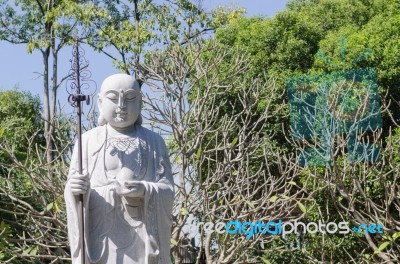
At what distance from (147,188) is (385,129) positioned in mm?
10431

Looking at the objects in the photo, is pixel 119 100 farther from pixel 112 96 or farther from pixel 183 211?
pixel 183 211

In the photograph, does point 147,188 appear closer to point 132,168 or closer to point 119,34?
point 132,168

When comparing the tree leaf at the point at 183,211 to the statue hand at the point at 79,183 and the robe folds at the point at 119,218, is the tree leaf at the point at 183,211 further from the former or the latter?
the statue hand at the point at 79,183

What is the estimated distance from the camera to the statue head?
744cm

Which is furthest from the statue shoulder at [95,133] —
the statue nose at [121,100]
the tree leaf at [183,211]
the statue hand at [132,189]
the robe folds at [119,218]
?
the tree leaf at [183,211]

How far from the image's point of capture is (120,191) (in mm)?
7207

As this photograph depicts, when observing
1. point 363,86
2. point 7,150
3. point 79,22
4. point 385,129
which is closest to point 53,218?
point 7,150

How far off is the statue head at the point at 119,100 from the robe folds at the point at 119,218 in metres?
0.25

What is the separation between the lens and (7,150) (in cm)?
1142

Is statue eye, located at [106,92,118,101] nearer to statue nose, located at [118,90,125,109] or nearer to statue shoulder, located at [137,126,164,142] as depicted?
statue nose, located at [118,90,125,109]

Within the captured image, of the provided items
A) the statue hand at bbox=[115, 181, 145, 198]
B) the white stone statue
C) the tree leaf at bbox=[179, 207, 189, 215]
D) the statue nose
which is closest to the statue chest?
the white stone statue

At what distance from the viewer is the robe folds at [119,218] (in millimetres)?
7203

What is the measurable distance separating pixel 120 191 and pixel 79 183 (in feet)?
1.13

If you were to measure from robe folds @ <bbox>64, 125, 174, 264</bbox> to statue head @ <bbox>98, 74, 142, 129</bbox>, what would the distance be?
254 millimetres
